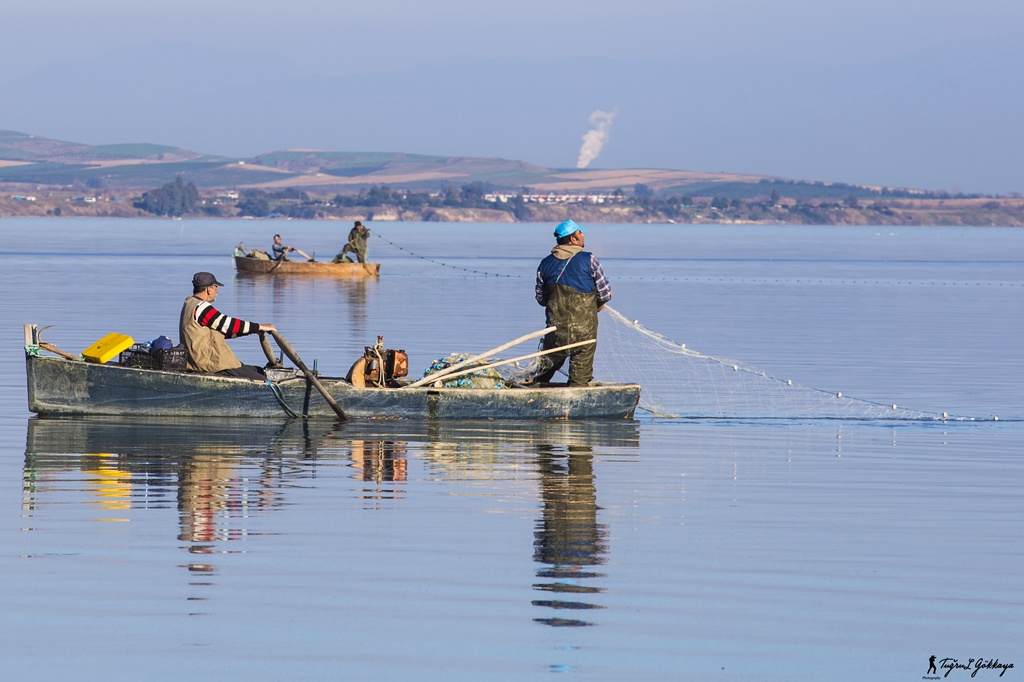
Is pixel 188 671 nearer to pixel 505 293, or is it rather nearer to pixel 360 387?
pixel 360 387

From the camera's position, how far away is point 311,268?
59312 millimetres

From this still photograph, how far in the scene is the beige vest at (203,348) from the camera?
58.2ft

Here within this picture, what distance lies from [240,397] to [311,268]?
41.5 meters

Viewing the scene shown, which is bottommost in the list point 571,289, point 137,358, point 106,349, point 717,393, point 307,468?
point 717,393

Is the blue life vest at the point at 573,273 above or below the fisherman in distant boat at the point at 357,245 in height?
above

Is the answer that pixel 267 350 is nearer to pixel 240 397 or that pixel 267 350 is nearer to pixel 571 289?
pixel 240 397

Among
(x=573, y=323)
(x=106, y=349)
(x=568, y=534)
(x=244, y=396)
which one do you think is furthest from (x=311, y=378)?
(x=568, y=534)

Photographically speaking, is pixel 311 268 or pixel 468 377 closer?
pixel 468 377

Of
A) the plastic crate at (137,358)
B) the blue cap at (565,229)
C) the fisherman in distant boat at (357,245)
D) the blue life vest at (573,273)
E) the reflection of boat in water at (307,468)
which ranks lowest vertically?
the reflection of boat in water at (307,468)

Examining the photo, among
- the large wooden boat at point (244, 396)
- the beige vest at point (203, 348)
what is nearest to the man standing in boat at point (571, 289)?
the large wooden boat at point (244, 396)

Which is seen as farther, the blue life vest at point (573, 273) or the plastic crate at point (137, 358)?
the plastic crate at point (137, 358)

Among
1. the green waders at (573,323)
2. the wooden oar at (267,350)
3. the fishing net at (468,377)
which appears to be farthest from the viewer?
the fishing net at (468,377)

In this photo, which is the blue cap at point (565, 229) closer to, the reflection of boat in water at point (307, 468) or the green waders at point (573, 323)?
the green waders at point (573, 323)

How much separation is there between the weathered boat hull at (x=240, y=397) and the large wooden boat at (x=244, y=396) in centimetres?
1
